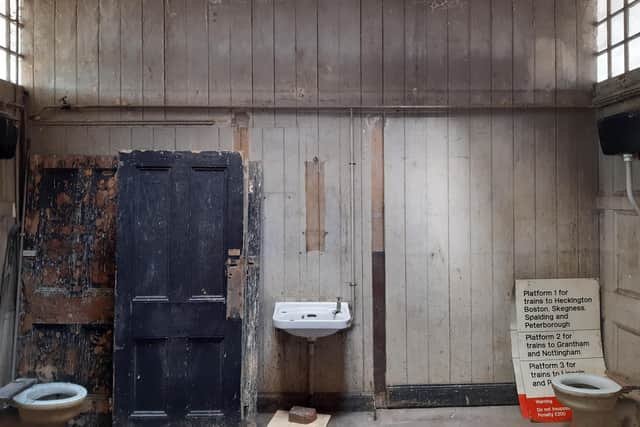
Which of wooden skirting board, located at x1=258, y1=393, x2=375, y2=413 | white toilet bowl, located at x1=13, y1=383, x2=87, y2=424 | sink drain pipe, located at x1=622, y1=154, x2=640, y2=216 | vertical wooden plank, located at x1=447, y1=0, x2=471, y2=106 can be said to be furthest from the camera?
vertical wooden plank, located at x1=447, y1=0, x2=471, y2=106

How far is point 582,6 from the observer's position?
3.24 metres

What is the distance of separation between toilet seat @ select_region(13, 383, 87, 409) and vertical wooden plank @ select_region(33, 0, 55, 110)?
1.94m

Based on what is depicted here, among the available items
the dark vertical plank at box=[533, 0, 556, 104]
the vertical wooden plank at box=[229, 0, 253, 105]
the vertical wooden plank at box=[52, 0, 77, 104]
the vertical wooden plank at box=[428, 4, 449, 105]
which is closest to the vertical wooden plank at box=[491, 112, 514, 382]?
the dark vertical plank at box=[533, 0, 556, 104]

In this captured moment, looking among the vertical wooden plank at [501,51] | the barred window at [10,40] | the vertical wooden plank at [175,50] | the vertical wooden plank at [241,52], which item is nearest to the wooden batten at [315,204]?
the vertical wooden plank at [241,52]

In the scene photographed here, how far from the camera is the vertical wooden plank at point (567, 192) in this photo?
10.6 ft

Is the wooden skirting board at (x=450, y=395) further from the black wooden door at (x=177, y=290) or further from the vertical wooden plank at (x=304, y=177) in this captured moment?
the black wooden door at (x=177, y=290)

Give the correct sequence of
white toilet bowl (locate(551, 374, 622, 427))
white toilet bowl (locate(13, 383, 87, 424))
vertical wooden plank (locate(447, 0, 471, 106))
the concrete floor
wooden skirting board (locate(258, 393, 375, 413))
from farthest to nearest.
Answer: vertical wooden plank (locate(447, 0, 471, 106)), wooden skirting board (locate(258, 393, 375, 413)), the concrete floor, white toilet bowl (locate(551, 374, 622, 427)), white toilet bowl (locate(13, 383, 87, 424))

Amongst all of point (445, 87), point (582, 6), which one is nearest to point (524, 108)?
point (445, 87)

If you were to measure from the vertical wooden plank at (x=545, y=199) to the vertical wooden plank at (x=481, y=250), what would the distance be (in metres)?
0.37

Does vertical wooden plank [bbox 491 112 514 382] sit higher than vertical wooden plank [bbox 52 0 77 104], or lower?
lower

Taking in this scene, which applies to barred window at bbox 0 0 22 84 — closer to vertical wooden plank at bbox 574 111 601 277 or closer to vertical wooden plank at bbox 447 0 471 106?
vertical wooden plank at bbox 447 0 471 106

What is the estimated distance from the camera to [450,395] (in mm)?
3146

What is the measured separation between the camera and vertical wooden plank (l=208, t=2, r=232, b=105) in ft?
10.3

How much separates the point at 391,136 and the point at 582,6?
175cm
